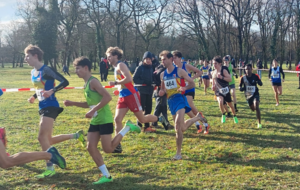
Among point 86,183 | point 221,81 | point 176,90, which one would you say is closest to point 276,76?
point 221,81

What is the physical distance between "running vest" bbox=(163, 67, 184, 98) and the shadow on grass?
1.72 meters

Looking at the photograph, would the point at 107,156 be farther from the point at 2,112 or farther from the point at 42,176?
the point at 2,112

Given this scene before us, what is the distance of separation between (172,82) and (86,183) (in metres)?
2.45

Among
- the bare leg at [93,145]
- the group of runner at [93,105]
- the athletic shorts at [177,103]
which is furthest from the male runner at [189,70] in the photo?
the bare leg at [93,145]

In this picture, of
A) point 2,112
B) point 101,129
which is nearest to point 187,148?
point 101,129

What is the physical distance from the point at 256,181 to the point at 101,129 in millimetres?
2523

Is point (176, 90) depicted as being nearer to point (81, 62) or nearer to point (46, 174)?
point (81, 62)

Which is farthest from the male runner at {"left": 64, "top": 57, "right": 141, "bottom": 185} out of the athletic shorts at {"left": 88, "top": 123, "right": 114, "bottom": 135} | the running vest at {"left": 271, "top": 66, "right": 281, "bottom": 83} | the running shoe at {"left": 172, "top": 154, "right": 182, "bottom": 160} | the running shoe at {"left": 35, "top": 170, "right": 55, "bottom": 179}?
the running vest at {"left": 271, "top": 66, "right": 281, "bottom": 83}

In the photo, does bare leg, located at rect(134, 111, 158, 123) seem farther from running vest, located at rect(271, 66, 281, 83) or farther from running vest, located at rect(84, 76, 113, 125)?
running vest, located at rect(271, 66, 281, 83)

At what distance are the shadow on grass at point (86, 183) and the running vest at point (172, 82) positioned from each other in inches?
67.8

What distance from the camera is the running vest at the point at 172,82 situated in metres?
5.61

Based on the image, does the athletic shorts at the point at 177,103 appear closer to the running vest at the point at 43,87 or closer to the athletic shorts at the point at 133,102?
the athletic shorts at the point at 133,102

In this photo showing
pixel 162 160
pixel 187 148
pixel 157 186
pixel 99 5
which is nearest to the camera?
pixel 157 186

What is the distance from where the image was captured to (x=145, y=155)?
5836 mm
